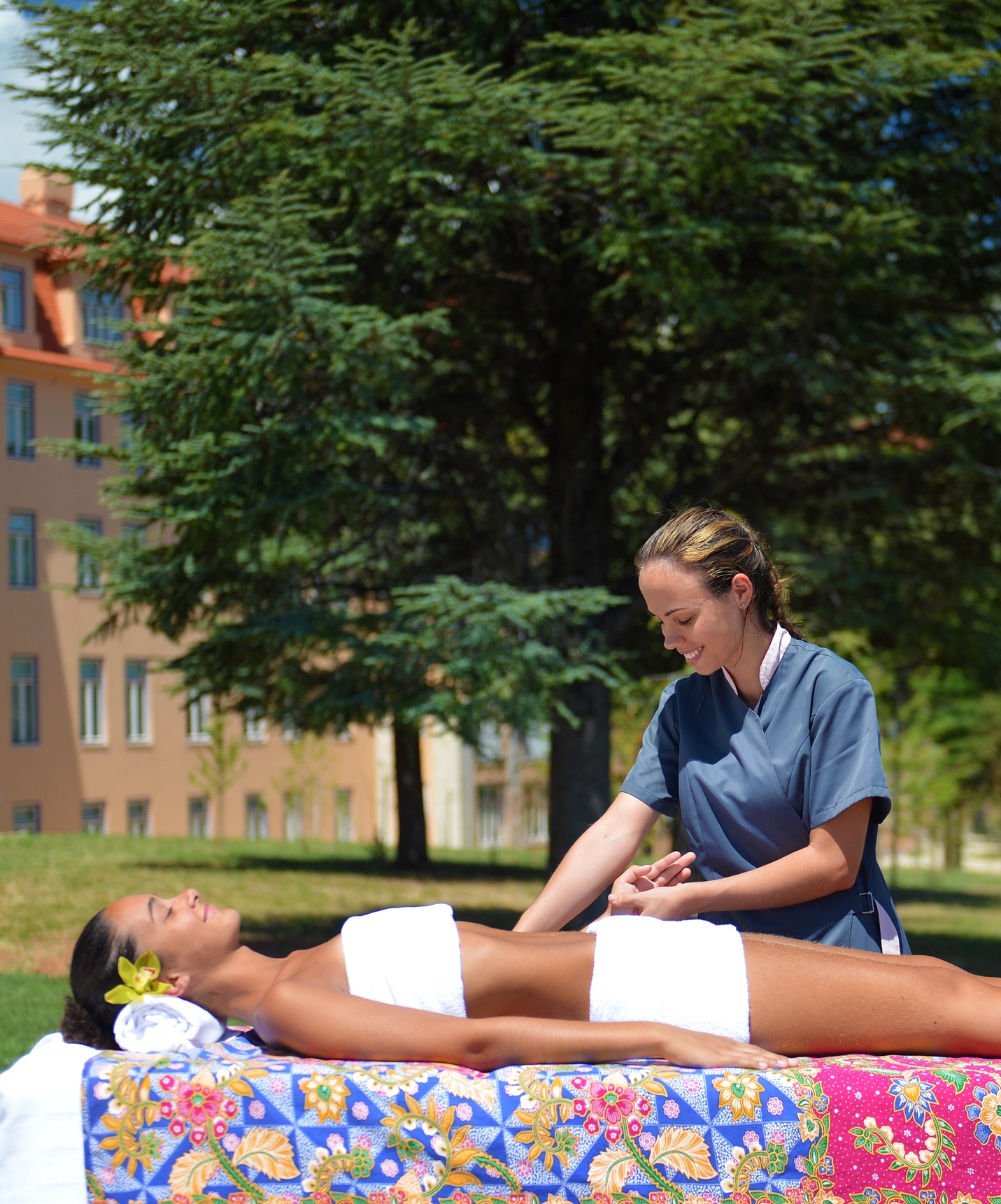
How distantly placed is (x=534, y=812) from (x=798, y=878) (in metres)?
25.9

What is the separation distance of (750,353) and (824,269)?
96cm

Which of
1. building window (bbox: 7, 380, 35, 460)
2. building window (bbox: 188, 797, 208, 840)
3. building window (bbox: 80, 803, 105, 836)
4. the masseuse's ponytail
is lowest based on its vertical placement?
building window (bbox: 188, 797, 208, 840)

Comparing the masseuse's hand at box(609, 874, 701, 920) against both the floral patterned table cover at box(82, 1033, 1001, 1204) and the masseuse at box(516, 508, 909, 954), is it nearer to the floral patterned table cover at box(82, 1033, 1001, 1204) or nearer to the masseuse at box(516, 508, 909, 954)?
the masseuse at box(516, 508, 909, 954)

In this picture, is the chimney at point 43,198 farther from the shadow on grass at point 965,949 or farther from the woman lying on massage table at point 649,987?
the woman lying on massage table at point 649,987

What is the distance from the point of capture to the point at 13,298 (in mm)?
29359

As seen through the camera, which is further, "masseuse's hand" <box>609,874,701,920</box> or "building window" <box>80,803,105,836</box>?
"building window" <box>80,803,105,836</box>

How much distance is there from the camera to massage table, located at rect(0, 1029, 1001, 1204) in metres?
2.53

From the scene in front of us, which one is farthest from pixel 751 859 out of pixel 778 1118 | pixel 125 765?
pixel 125 765

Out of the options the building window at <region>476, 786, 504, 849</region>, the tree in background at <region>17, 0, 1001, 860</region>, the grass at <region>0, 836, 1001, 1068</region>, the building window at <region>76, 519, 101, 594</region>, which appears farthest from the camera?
the building window at <region>476, 786, 504, 849</region>

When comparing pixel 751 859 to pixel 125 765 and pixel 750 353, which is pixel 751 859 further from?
pixel 125 765

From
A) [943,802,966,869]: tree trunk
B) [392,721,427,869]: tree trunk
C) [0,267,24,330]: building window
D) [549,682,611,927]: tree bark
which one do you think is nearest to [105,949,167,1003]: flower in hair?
[549,682,611,927]: tree bark

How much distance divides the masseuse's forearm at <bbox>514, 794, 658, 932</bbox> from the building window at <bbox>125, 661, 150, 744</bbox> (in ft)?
98.0

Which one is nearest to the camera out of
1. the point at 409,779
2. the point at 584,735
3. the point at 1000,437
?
the point at 1000,437

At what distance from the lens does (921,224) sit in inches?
373
